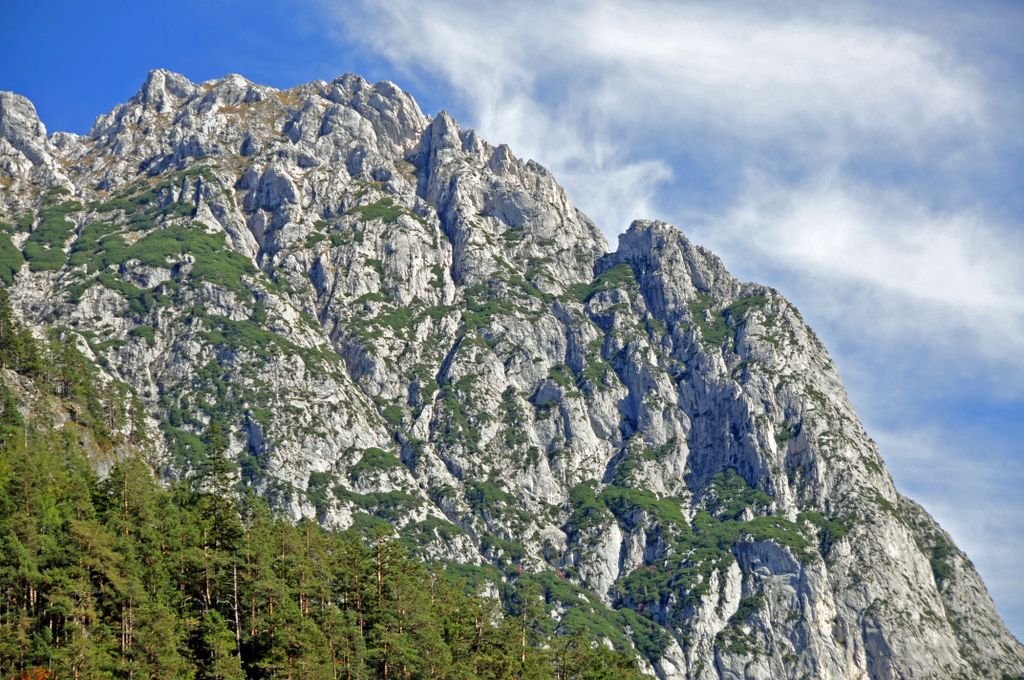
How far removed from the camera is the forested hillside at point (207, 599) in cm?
10238

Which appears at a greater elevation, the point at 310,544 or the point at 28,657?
the point at 310,544

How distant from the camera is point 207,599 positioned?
115188 mm

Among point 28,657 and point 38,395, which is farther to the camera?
point 38,395

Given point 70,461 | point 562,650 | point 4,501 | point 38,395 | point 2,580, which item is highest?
point 38,395

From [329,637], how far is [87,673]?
1139 inches

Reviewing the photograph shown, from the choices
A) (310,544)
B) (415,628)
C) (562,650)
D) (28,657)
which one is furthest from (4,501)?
(562,650)

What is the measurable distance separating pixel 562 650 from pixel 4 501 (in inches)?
2882

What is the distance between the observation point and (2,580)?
104375 mm

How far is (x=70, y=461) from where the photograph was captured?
149 meters

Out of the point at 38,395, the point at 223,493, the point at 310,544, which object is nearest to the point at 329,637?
the point at 310,544

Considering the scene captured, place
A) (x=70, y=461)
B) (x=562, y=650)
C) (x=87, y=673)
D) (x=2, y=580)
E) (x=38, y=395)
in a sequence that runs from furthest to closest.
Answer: (x=38, y=395)
(x=70, y=461)
(x=562, y=650)
(x=2, y=580)
(x=87, y=673)

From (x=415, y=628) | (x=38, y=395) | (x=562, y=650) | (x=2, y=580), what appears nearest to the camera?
(x=2, y=580)

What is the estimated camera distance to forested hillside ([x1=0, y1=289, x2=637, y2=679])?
102 metres

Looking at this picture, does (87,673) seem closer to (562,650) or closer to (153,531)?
(153,531)
